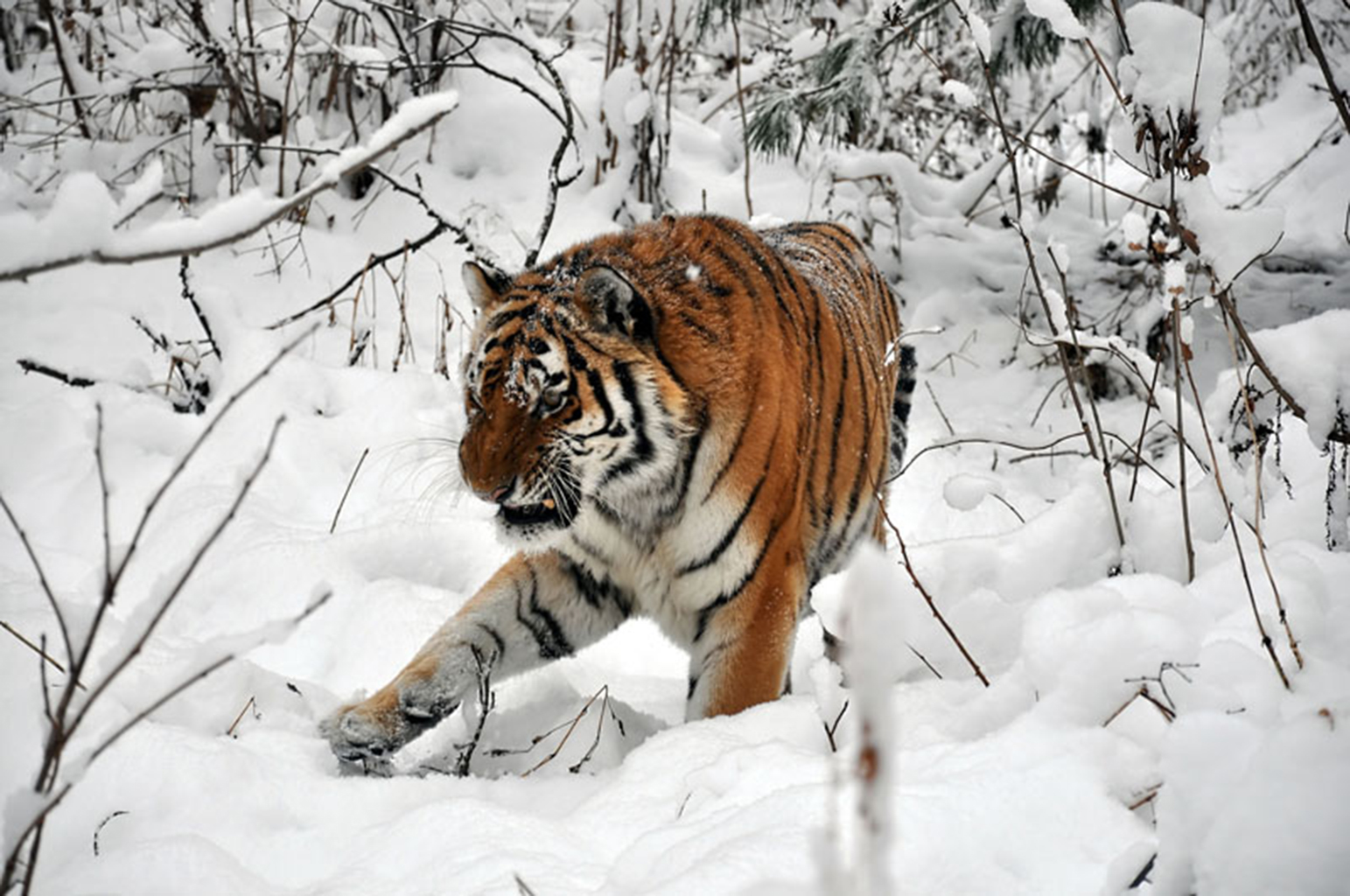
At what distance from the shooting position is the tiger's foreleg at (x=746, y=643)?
2.23 metres

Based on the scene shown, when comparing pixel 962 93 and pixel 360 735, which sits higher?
pixel 962 93

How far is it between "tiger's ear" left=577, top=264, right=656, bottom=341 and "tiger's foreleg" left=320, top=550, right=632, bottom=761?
574 mm

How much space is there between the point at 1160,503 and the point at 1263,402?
0.32m

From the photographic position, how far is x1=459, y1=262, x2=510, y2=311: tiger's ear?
2424 millimetres

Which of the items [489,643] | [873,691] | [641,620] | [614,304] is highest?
[614,304]

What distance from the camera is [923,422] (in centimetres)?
448

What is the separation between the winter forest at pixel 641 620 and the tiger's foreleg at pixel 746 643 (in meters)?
0.19

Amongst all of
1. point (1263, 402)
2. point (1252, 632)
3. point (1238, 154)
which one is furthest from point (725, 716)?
point (1238, 154)

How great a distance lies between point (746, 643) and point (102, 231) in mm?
1642

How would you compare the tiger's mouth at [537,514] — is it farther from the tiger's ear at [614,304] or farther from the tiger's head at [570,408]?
the tiger's ear at [614,304]

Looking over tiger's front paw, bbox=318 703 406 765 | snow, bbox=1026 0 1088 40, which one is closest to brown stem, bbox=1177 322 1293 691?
snow, bbox=1026 0 1088 40

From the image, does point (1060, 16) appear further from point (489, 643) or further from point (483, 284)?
point (489, 643)

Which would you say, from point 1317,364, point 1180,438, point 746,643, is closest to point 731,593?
point 746,643

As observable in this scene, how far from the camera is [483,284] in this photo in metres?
2.42
